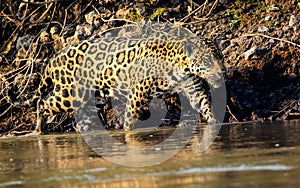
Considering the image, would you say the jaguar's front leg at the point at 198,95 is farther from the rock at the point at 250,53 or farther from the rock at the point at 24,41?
the rock at the point at 24,41

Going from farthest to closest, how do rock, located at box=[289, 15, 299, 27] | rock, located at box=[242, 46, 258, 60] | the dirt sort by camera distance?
rock, located at box=[289, 15, 299, 27], rock, located at box=[242, 46, 258, 60], the dirt

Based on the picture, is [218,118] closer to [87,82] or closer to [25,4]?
[87,82]

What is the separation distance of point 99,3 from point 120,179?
25.8 feet

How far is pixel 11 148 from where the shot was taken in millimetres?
8586

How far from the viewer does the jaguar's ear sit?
1059cm

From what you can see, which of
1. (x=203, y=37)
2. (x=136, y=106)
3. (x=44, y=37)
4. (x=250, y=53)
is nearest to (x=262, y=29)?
(x=250, y=53)

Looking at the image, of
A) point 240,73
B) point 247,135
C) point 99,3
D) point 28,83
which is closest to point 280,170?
point 247,135

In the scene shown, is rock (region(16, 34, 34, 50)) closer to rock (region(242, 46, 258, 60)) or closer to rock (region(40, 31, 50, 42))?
rock (region(40, 31, 50, 42))

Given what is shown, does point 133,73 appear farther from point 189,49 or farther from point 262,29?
point 262,29

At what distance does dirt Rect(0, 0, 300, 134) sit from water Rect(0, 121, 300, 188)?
2420mm

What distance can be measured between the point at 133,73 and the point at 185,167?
5.43m

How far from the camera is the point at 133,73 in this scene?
36.0ft

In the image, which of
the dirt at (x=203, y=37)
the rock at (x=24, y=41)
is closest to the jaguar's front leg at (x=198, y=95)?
the dirt at (x=203, y=37)

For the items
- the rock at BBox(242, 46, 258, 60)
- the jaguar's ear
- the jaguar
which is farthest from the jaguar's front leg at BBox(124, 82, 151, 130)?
the rock at BBox(242, 46, 258, 60)
